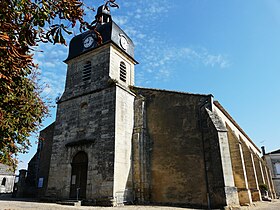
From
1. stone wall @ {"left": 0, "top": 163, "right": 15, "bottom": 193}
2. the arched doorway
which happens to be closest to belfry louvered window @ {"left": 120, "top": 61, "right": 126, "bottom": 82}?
the arched doorway

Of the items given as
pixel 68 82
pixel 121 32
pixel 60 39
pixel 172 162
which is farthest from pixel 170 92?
pixel 60 39

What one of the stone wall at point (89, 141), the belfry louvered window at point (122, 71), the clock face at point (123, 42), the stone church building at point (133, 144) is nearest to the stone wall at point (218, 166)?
the stone church building at point (133, 144)

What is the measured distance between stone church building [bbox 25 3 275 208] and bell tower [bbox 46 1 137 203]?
53 millimetres

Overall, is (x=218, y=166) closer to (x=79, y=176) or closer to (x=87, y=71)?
(x=79, y=176)

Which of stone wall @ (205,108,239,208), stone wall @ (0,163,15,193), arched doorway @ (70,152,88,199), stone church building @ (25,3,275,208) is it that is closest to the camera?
stone wall @ (205,108,239,208)

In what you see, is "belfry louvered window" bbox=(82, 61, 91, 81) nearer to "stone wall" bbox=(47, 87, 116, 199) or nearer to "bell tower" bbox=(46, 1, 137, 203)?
"bell tower" bbox=(46, 1, 137, 203)

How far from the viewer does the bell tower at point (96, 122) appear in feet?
38.2

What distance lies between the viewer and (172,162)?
40.0 feet

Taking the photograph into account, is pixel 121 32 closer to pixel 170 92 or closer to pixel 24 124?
pixel 170 92

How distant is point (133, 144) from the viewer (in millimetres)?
13055

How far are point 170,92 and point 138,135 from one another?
3.25m

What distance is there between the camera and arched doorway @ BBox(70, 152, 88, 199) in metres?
12.0

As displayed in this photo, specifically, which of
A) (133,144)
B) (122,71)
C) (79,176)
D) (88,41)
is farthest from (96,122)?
(88,41)

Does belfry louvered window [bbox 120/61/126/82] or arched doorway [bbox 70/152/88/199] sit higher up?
belfry louvered window [bbox 120/61/126/82]
